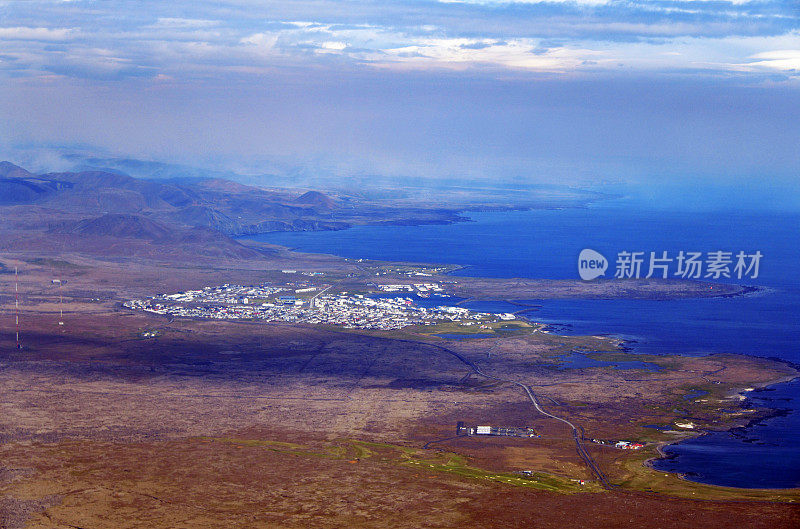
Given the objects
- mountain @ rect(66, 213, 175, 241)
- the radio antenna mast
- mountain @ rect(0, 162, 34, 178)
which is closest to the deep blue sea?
mountain @ rect(66, 213, 175, 241)

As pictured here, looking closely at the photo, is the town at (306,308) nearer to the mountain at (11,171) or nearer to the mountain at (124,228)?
the mountain at (124,228)

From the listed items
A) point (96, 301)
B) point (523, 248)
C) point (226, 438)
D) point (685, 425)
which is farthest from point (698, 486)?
point (523, 248)

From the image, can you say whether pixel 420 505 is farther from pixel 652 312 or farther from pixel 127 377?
pixel 652 312

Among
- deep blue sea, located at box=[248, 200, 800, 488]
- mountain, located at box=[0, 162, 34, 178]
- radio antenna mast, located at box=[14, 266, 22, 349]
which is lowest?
radio antenna mast, located at box=[14, 266, 22, 349]

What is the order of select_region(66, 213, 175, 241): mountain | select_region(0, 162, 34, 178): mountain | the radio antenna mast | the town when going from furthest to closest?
select_region(0, 162, 34, 178): mountain, select_region(66, 213, 175, 241): mountain, the town, the radio antenna mast

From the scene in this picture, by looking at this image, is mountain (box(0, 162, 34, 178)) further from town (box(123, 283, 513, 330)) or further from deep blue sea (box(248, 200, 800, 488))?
town (box(123, 283, 513, 330))
